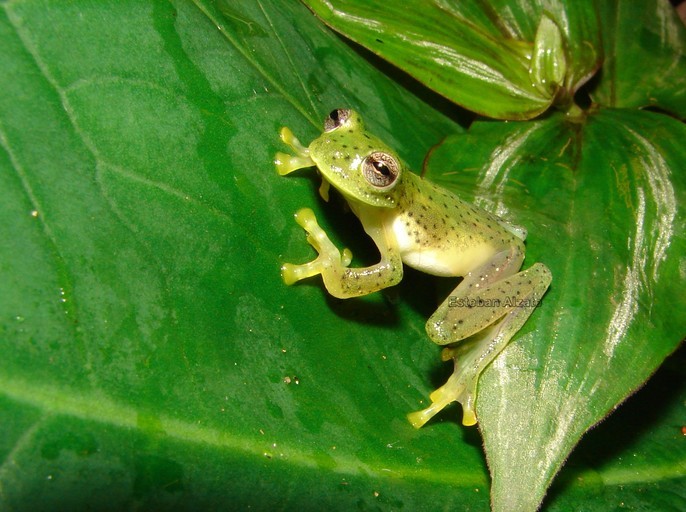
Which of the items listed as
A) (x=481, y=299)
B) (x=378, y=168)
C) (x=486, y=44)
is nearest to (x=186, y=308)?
(x=378, y=168)

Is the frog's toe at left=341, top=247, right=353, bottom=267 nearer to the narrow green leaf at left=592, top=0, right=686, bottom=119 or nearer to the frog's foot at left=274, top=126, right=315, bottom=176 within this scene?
the frog's foot at left=274, top=126, right=315, bottom=176

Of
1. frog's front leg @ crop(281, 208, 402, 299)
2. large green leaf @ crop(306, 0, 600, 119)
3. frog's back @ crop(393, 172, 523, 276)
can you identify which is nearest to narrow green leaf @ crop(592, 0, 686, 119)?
large green leaf @ crop(306, 0, 600, 119)

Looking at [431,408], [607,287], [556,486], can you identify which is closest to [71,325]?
[431,408]

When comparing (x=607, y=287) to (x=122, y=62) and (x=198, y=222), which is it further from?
(x=122, y=62)

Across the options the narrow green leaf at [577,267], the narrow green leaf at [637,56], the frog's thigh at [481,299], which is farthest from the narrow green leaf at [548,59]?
the frog's thigh at [481,299]

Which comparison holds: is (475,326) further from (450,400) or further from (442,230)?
(442,230)
